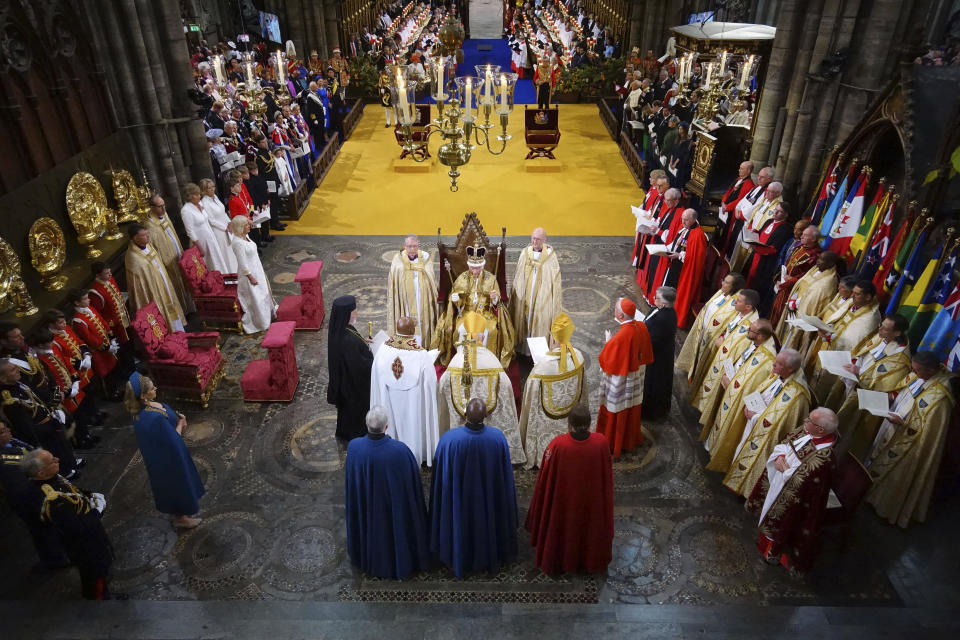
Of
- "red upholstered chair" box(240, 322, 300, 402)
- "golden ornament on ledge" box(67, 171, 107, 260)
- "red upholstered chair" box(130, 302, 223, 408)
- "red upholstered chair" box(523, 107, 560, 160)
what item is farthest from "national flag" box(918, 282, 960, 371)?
"red upholstered chair" box(523, 107, 560, 160)

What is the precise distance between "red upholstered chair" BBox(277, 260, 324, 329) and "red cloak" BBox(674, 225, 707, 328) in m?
5.12

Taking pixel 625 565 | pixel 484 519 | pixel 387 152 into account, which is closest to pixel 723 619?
pixel 625 565

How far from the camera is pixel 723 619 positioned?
4906 mm

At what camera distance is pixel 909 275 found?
7.00 metres

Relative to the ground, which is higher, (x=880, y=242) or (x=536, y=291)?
(x=880, y=242)

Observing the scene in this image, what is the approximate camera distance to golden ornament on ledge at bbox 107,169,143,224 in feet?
31.0

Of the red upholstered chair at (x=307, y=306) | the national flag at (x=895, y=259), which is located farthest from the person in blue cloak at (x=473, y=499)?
the national flag at (x=895, y=259)

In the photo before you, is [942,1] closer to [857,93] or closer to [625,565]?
[857,93]

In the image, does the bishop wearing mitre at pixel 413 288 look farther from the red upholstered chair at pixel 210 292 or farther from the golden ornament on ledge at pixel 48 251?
the golden ornament on ledge at pixel 48 251

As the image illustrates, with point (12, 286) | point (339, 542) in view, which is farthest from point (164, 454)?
point (12, 286)

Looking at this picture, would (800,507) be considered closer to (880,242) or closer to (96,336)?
(880,242)

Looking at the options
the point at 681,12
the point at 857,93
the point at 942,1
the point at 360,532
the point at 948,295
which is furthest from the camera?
the point at 681,12

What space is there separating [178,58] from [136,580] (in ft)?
26.5

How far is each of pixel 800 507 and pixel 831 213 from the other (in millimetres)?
5036
